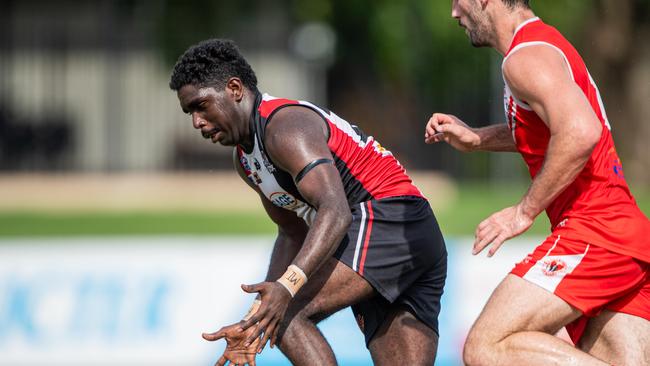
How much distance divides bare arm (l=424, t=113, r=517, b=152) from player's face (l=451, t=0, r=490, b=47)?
52 cm

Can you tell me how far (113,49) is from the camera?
2023cm

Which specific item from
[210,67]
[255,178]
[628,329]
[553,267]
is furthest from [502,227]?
[210,67]

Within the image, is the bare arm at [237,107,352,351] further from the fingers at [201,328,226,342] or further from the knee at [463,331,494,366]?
the knee at [463,331,494,366]

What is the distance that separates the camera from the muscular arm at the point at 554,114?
4383 millimetres

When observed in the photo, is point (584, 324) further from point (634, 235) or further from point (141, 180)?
point (141, 180)

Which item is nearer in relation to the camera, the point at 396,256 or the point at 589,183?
the point at 589,183

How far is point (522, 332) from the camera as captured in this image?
4.59 metres

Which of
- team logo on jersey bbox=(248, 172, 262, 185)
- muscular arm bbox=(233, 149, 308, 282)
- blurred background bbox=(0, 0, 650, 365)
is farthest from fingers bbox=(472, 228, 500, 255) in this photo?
blurred background bbox=(0, 0, 650, 365)

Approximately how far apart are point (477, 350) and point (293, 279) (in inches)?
33.2

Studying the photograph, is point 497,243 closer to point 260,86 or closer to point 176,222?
point 176,222

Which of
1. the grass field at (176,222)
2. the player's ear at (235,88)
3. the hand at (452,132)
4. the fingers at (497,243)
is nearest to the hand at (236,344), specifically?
the fingers at (497,243)

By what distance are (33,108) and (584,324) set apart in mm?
16435

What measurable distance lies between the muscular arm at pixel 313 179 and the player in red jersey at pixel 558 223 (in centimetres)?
62

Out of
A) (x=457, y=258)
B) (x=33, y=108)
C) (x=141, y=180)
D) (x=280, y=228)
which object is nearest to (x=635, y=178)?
(x=141, y=180)
